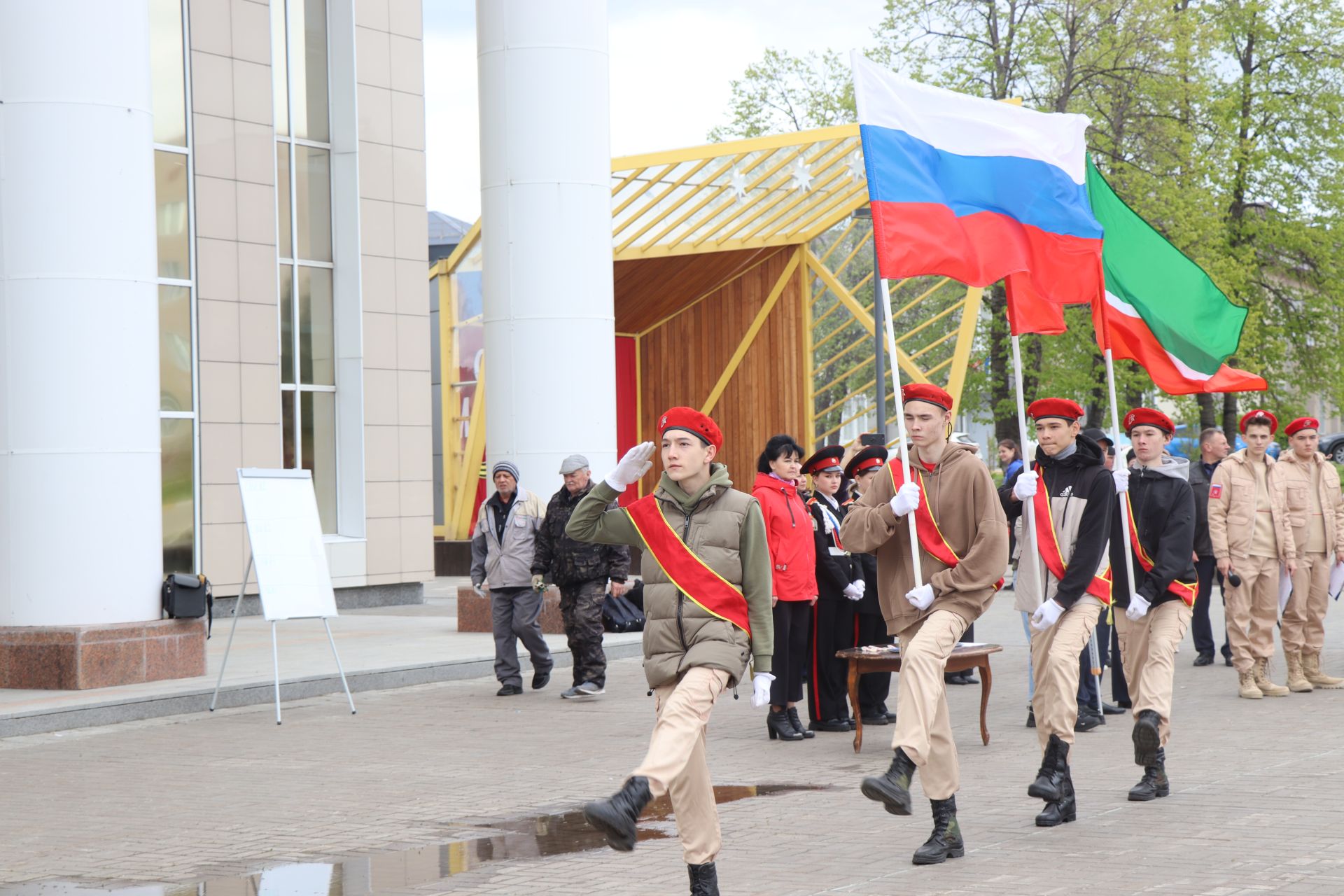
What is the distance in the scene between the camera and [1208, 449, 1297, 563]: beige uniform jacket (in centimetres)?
1332

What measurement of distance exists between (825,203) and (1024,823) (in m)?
23.8

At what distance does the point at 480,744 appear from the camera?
432 inches

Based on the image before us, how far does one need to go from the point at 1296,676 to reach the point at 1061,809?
6.29 meters

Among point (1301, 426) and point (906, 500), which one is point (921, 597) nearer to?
point (906, 500)

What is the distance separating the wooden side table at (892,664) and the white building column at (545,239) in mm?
7711

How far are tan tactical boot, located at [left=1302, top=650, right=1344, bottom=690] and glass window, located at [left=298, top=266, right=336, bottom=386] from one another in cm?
1364

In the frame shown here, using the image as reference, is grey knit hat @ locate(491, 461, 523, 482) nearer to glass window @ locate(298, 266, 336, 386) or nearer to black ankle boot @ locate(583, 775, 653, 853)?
black ankle boot @ locate(583, 775, 653, 853)

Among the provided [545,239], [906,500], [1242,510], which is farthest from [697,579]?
[545,239]

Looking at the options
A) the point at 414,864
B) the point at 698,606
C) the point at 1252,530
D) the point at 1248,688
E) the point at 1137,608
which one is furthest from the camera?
the point at 1252,530

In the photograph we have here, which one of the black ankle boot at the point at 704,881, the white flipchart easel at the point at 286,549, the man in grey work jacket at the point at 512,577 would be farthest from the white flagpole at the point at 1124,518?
the white flipchart easel at the point at 286,549

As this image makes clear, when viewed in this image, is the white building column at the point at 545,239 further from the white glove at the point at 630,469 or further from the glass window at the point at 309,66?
the white glove at the point at 630,469

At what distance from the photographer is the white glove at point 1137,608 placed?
8586 millimetres

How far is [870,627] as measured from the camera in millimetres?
12008

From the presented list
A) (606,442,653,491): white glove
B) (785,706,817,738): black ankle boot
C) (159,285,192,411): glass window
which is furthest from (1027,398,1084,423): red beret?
(159,285,192,411): glass window
